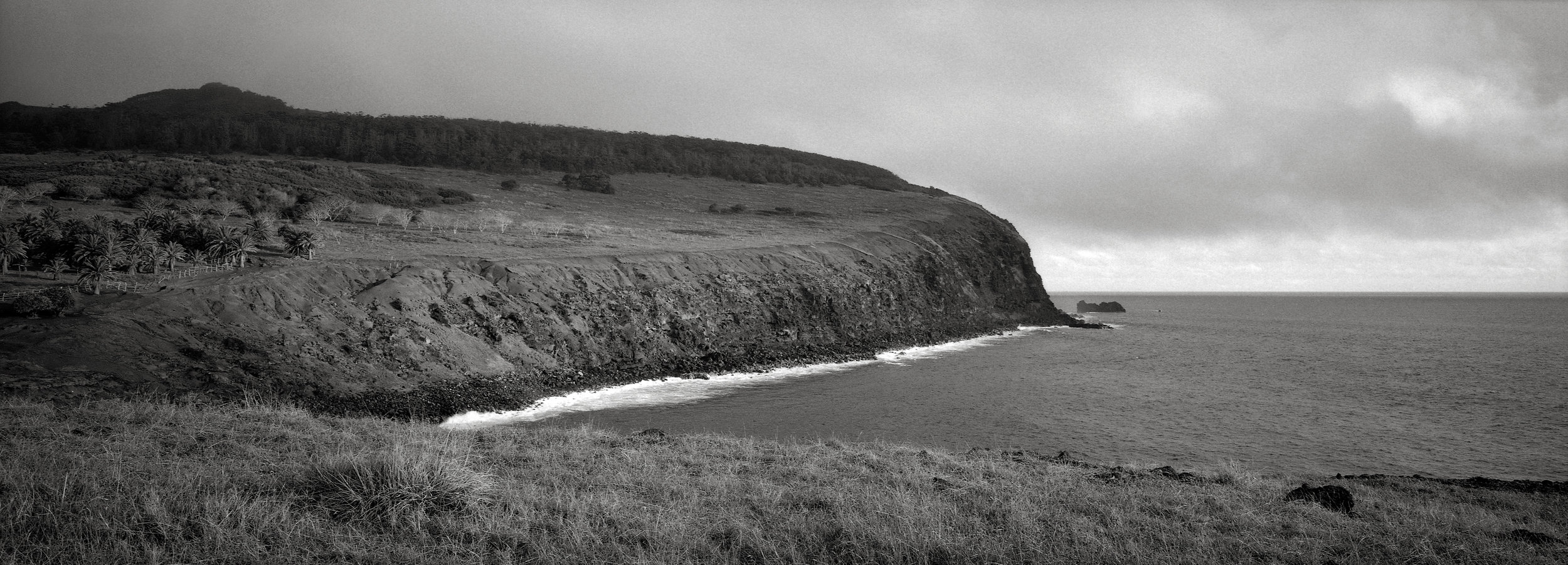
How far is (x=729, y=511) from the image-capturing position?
799 centimetres

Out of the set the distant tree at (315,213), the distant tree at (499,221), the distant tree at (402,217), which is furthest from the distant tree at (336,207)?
the distant tree at (499,221)

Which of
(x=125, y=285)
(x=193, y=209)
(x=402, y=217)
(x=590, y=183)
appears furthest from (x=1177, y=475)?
(x=590, y=183)

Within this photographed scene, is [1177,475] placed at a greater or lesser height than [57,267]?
lesser

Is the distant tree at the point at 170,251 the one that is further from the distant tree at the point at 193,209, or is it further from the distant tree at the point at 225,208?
the distant tree at the point at 225,208

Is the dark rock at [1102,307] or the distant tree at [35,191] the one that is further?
the dark rock at [1102,307]

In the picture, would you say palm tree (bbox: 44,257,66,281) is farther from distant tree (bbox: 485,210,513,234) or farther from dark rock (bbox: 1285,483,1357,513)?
dark rock (bbox: 1285,483,1357,513)

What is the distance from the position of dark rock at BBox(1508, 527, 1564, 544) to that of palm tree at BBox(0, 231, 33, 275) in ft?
134

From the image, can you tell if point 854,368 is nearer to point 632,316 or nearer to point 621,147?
point 632,316

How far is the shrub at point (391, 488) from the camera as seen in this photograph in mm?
7016

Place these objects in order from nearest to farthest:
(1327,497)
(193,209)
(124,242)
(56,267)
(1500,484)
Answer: (1327,497), (1500,484), (56,267), (124,242), (193,209)

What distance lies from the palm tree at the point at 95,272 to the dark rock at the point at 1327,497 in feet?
112

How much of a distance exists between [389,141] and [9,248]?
2327 inches

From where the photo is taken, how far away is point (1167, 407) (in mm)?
27906

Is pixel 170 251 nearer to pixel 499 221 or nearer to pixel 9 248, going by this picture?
pixel 9 248
